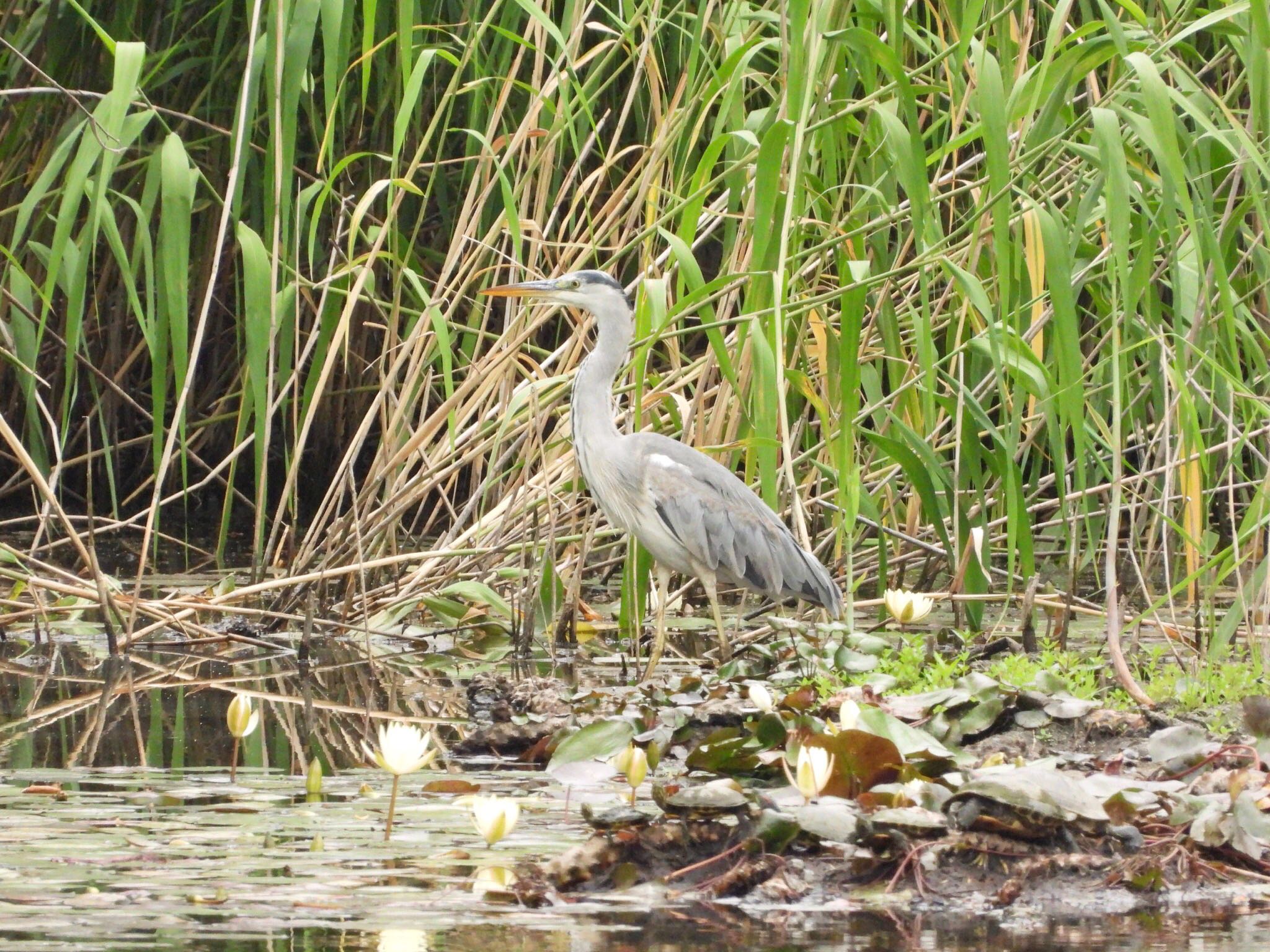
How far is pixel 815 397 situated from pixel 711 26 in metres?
1.15

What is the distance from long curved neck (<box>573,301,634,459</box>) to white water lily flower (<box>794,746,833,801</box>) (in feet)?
7.29

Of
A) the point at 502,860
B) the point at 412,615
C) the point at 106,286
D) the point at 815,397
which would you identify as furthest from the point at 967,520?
the point at 106,286

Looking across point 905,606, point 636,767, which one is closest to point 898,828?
point 636,767

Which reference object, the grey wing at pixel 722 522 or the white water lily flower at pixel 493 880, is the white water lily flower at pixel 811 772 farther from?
the grey wing at pixel 722 522

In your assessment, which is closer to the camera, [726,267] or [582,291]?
[582,291]

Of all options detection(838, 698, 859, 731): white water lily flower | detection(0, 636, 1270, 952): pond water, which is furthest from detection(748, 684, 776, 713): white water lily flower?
detection(0, 636, 1270, 952): pond water

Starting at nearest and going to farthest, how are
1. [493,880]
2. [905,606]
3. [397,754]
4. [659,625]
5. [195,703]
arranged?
[493,880] → [397,754] → [195,703] → [905,606] → [659,625]

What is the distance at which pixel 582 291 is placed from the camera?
4809mm

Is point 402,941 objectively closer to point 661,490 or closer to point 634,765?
point 634,765

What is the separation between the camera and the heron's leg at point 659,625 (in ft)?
14.8

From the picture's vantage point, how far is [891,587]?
5.62m

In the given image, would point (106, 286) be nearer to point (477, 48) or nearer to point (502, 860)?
point (477, 48)

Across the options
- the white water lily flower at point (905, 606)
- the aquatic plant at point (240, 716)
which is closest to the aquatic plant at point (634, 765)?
the aquatic plant at point (240, 716)

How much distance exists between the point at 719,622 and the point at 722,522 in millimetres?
306
